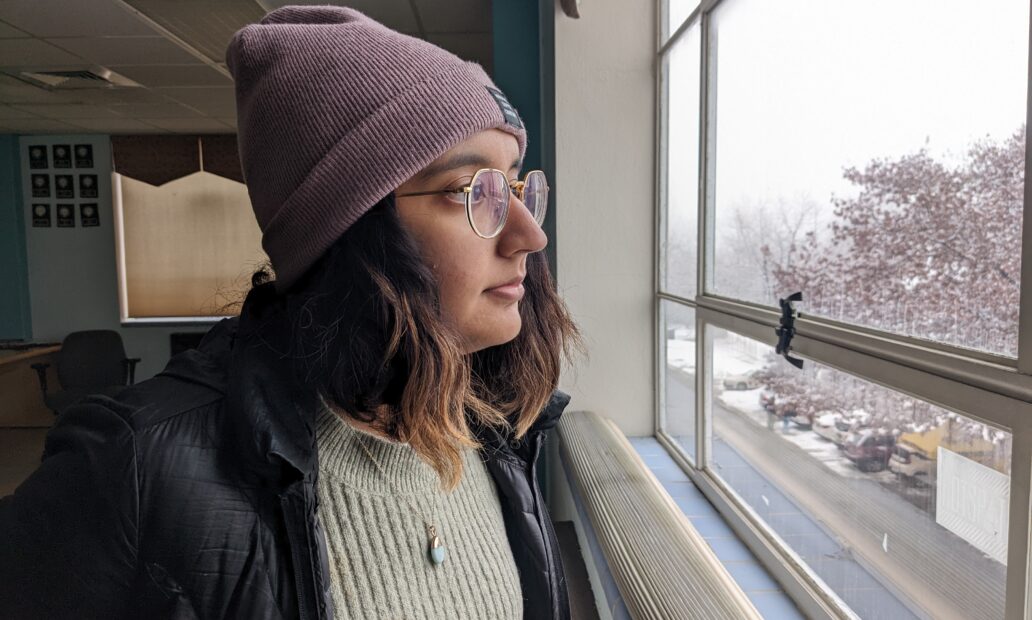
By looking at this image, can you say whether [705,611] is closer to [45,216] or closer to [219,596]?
[219,596]

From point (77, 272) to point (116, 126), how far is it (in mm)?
1683

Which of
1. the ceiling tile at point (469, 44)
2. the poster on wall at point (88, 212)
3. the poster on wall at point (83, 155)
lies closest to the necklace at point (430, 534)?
the ceiling tile at point (469, 44)

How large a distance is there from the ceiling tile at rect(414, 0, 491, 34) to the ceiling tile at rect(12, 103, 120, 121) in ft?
11.8

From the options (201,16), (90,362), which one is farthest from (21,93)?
(201,16)

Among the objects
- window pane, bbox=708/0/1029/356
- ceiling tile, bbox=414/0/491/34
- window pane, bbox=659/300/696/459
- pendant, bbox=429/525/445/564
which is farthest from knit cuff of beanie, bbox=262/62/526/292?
ceiling tile, bbox=414/0/491/34

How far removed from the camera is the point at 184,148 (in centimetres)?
722

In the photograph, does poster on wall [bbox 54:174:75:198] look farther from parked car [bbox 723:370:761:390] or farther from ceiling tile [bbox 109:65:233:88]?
parked car [bbox 723:370:761:390]

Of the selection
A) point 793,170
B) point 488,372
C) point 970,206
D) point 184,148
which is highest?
point 184,148

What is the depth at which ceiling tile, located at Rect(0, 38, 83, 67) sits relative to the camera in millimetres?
4199

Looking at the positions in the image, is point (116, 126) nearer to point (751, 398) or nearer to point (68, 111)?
point (68, 111)

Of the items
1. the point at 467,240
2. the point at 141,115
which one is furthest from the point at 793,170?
the point at 141,115

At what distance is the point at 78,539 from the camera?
0.65m

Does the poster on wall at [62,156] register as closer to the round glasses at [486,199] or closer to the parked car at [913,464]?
the round glasses at [486,199]

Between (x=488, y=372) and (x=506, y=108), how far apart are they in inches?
17.7
